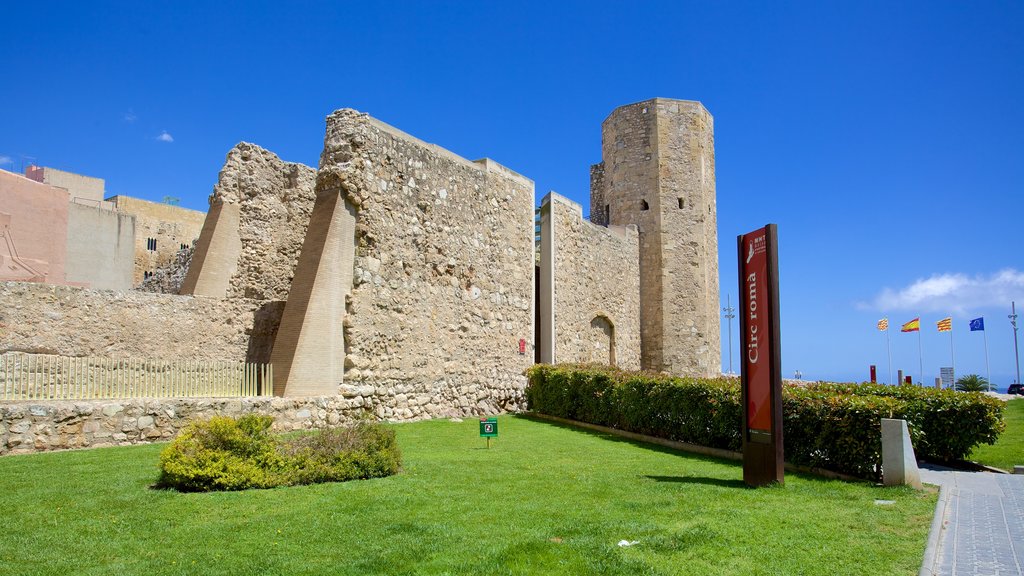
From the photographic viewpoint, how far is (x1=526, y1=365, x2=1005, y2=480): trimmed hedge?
8.90 metres

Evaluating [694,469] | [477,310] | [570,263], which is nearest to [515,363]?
[477,310]

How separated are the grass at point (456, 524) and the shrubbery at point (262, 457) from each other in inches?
10.7

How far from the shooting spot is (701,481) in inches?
327

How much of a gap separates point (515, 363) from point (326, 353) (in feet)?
21.5

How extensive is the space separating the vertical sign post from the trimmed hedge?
166 centimetres

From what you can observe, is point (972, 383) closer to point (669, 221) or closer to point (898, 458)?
point (669, 221)

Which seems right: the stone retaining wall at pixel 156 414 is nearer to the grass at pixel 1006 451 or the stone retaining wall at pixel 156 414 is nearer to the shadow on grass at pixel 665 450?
the shadow on grass at pixel 665 450

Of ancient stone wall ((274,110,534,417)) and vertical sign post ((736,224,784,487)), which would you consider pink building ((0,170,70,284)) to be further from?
vertical sign post ((736,224,784,487))

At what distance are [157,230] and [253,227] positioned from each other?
1535 centimetres

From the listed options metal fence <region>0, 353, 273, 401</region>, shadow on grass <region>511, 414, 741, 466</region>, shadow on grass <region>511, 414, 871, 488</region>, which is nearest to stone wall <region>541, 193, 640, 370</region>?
shadow on grass <region>511, 414, 741, 466</region>

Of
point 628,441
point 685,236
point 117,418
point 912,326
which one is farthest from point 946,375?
point 117,418

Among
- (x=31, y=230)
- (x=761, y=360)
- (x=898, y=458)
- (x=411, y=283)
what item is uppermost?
(x=31, y=230)

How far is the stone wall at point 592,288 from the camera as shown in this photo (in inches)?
783

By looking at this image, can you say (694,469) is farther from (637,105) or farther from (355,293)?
(637,105)
